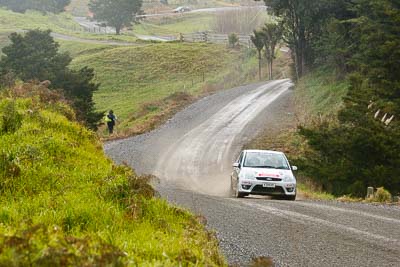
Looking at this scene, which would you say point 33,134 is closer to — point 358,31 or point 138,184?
point 138,184

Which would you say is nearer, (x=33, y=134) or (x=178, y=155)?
(x=33, y=134)

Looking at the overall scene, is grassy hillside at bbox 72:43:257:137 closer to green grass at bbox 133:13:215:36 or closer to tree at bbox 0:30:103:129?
tree at bbox 0:30:103:129

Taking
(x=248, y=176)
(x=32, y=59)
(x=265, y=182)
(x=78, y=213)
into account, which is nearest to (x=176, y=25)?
(x=32, y=59)

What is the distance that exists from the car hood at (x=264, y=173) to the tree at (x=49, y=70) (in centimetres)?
1142

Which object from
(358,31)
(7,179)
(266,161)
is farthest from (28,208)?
(358,31)

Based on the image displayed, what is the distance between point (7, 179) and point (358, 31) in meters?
25.3

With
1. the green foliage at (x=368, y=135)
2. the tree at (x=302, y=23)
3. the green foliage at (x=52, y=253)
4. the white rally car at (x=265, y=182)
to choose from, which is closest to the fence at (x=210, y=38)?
the tree at (x=302, y=23)

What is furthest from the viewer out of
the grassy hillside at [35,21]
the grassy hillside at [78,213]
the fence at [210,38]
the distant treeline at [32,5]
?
the distant treeline at [32,5]

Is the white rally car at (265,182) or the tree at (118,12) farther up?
the tree at (118,12)

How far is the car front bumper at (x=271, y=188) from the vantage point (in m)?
17.6

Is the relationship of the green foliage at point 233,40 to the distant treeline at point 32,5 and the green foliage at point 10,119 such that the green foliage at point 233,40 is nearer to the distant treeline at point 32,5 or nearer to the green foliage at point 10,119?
the distant treeline at point 32,5

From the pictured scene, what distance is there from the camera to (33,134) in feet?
42.4

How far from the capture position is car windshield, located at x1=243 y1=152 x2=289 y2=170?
18.7 metres

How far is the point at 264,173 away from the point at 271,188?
49cm
